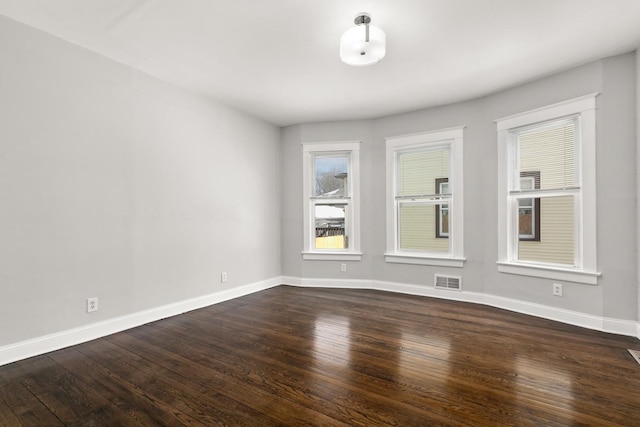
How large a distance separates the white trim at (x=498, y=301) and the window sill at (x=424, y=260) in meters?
0.34

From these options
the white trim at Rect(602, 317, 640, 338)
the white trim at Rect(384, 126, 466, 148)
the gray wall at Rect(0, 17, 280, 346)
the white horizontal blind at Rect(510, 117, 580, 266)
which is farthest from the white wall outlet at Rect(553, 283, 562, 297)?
the gray wall at Rect(0, 17, 280, 346)

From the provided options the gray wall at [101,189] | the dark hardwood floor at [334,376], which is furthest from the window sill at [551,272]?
the gray wall at [101,189]

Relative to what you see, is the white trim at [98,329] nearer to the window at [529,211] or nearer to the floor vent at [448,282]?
the floor vent at [448,282]

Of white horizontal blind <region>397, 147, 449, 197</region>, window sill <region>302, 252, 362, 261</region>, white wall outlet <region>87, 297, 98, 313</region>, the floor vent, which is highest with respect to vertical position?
white horizontal blind <region>397, 147, 449, 197</region>

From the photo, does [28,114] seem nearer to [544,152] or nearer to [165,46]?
[165,46]

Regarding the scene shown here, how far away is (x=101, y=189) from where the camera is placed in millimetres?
2988

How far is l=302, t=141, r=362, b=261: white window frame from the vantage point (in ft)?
16.3

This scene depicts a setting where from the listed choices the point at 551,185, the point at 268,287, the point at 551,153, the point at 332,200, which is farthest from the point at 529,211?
the point at 268,287

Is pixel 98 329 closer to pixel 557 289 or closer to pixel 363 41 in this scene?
pixel 363 41

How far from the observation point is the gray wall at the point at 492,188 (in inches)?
119

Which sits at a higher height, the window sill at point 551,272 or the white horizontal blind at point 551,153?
the white horizontal blind at point 551,153

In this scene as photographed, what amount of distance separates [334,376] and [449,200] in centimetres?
309

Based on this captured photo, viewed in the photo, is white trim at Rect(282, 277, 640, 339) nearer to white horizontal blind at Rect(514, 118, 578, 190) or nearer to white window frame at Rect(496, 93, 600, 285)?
white window frame at Rect(496, 93, 600, 285)

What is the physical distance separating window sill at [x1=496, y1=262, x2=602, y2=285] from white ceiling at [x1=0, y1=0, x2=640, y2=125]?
2.13m
